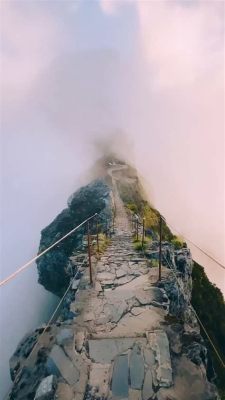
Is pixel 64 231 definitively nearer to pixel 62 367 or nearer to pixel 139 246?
pixel 139 246

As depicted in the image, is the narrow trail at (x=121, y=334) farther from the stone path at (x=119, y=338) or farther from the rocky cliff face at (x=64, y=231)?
the rocky cliff face at (x=64, y=231)

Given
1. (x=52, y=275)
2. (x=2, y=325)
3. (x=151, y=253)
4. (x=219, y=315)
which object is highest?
(x=151, y=253)

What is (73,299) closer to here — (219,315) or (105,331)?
(105,331)

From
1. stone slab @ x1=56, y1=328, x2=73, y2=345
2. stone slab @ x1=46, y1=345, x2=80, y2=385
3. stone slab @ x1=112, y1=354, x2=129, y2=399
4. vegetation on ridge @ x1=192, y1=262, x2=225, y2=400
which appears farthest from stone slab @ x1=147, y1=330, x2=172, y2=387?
vegetation on ridge @ x1=192, y1=262, x2=225, y2=400

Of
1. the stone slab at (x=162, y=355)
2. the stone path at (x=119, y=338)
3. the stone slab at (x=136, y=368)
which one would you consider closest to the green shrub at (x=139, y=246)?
the stone path at (x=119, y=338)

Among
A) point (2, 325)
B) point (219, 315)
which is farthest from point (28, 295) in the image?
point (219, 315)

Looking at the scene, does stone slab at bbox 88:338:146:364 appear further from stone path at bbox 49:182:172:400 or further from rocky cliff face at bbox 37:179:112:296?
rocky cliff face at bbox 37:179:112:296

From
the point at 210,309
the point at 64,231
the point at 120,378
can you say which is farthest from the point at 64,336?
the point at 210,309
